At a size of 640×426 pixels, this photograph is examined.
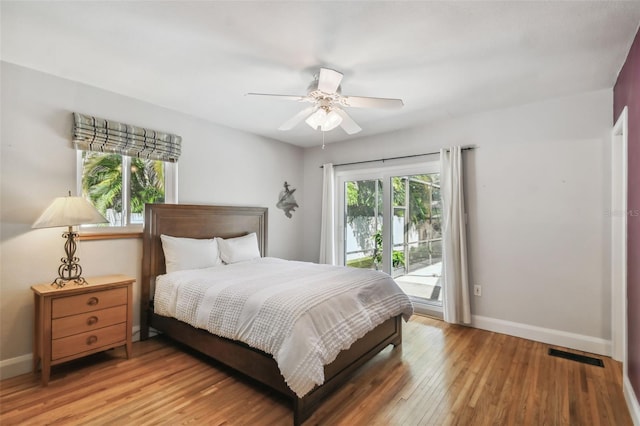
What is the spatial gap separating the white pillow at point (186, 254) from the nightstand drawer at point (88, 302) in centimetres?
51

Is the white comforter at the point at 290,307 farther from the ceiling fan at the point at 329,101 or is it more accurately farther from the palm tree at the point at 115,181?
the ceiling fan at the point at 329,101

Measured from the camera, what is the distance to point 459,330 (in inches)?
132

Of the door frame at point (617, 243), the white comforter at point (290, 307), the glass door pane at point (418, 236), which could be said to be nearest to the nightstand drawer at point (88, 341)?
the white comforter at point (290, 307)

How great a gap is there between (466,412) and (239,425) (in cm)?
144

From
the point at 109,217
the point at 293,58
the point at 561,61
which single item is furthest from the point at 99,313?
the point at 561,61

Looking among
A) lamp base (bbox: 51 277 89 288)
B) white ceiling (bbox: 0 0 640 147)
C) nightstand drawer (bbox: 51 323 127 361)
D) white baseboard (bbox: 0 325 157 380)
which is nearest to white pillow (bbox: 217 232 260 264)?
nightstand drawer (bbox: 51 323 127 361)

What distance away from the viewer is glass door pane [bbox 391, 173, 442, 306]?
154 inches

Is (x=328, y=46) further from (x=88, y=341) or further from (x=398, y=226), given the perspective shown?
(x=88, y=341)

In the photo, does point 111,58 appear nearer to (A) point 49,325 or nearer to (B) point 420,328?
(A) point 49,325

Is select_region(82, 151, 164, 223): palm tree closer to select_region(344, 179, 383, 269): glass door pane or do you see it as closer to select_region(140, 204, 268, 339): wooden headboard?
select_region(140, 204, 268, 339): wooden headboard

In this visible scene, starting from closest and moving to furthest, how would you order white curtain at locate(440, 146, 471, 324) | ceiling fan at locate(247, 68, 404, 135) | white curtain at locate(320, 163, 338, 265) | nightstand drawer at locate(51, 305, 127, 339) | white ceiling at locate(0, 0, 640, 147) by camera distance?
white ceiling at locate(0, 0, 640, 147) < ceiling fan at locate(247, 68, 404, 135) < nightstand drawer at locate(51, 305, 127, 339) < white curtain at locate(440, 146, 471, 324) < white curtain at locate(320, 163, 338, 265)

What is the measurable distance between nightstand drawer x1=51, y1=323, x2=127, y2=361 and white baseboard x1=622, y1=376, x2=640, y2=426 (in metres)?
3.71

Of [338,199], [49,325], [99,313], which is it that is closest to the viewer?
[49,325]

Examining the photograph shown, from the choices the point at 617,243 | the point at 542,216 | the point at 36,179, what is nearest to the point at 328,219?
the point at 542,216
